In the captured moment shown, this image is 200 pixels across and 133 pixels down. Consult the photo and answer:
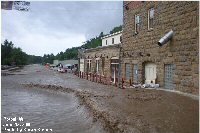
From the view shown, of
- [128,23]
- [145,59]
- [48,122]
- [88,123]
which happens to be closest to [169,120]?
[88,123]

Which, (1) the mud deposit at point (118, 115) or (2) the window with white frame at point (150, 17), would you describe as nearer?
(1) the mud deposit at point (118, 115)

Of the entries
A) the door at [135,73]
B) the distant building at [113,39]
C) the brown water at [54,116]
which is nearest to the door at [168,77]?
the door at [135,73]

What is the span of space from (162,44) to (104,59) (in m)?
14.2

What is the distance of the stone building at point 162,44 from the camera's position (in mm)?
15109

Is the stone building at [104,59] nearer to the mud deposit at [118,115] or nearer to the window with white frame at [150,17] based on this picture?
the window with white frame at [150,17]

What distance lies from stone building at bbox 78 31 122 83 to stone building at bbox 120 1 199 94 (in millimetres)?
2204

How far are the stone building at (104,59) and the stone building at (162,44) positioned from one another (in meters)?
2.20

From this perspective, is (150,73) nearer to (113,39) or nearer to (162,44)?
(162,44)

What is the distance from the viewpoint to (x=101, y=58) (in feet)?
103

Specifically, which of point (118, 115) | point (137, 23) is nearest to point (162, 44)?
point (137, 23)

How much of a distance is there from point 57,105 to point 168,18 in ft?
28.9

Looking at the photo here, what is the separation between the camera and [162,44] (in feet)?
54.8

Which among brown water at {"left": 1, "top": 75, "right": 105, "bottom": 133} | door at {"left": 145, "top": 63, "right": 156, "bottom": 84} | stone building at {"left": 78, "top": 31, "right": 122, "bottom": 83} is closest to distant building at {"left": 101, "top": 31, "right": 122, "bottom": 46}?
stone building at {"left": 78, "top": 31, "right": 122, "bottom": 83}

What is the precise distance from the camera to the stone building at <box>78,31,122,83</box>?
87.1 ft
